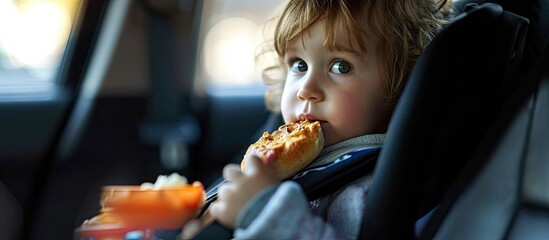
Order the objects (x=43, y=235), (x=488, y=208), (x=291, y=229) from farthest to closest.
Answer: (x=43, y=235) < (x=488, y=208) < (x=291, y=229)

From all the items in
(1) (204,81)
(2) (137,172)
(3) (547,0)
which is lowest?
(2) (137,172)

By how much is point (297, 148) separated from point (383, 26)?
286mm

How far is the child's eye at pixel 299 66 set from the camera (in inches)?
52.8

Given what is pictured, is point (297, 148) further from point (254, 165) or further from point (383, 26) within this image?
point (383, 26)

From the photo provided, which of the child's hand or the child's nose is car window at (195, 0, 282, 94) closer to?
the child's nose

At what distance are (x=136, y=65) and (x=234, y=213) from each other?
251cm

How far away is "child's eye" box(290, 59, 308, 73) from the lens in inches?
52.8

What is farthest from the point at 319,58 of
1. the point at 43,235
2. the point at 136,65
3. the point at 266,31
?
the point at 136,65

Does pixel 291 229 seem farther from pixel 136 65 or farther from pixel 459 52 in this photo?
pixel 136 65

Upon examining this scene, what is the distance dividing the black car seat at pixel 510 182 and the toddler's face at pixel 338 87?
24cm

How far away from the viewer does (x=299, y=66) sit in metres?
1.35

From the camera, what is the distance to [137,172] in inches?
137

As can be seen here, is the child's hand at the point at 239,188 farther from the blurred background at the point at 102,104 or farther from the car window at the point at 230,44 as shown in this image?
the car window at the point at 230,44

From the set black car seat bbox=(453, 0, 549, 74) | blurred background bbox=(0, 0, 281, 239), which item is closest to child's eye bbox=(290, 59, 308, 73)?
black car seat bbox=(453, 0, 549, 74)
